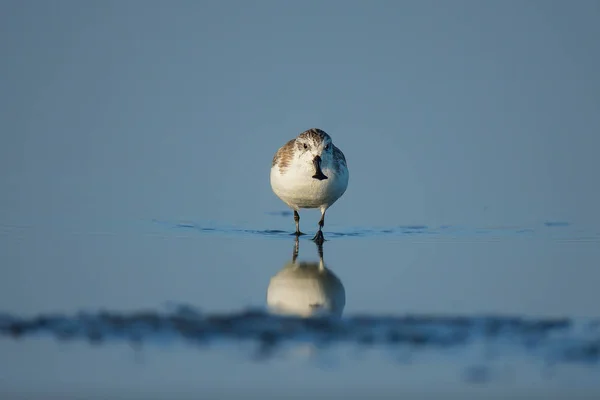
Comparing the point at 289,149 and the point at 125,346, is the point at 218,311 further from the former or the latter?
the point at 289,149

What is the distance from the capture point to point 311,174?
12.6m

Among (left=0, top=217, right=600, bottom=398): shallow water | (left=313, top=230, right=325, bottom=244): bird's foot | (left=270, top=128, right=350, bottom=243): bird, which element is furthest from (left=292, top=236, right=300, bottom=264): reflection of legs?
(left=270, top=128, right=350, bottom=243): bird

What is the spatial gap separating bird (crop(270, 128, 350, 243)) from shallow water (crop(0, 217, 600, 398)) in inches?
45.1

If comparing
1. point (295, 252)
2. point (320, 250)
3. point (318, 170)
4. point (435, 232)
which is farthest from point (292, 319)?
point (435, 232)

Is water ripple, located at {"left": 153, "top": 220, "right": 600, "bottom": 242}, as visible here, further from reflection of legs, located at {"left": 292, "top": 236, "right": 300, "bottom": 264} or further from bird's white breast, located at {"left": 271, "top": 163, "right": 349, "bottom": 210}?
reflection of legs, located at {"left": 292, "top": 236, "right": 300, "bottom": 264}

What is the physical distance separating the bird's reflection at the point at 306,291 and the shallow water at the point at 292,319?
28 millimetres

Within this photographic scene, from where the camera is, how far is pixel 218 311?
7.63 meters

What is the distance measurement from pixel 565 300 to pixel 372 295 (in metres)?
1.56

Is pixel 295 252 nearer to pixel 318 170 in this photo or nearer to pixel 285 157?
pixel 318 170

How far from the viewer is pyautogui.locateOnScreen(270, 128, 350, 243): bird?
41.3 ft

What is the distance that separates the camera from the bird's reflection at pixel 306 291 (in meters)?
7.82

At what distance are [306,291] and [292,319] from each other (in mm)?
1300

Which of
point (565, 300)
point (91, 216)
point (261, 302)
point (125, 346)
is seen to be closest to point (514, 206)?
point (91, 216)

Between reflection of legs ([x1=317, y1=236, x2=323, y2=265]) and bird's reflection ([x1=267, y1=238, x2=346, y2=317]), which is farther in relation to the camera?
reflection of legs ([x1=317, y1=236, x2=323, y2=265])
